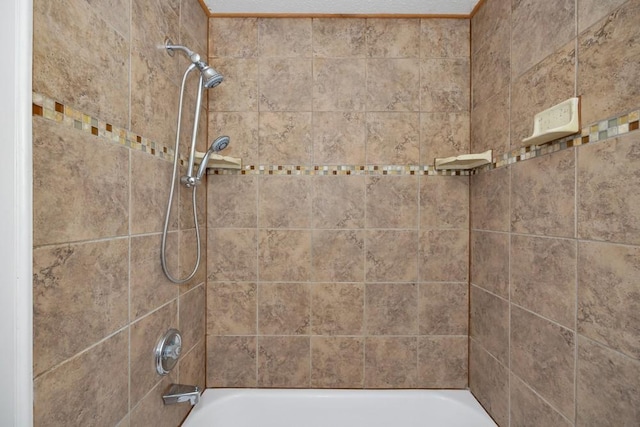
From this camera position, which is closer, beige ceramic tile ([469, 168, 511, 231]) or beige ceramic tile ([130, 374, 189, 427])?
beige ceramic tile ([130, 374, 189, 427])

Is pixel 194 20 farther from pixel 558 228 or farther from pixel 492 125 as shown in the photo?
pixel 558 228

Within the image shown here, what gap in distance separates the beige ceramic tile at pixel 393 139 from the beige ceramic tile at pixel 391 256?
406 millimetres

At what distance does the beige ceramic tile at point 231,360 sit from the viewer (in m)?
1.69

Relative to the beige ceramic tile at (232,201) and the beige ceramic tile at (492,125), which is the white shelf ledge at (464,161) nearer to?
the beige ceramic tile at (492,125)

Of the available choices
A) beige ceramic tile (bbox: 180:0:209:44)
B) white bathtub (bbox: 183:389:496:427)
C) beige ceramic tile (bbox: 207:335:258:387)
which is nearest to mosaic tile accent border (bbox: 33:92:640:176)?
beige ceramic tile (bbox: 180:0:209:44)

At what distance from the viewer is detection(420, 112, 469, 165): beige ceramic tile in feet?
5.56

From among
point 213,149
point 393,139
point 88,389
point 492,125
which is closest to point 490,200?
point 492,125

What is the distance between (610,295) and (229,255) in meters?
1.56

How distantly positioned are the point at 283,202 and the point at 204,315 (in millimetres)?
756

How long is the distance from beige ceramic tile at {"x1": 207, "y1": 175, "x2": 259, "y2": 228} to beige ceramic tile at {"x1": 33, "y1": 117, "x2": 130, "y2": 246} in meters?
0.69

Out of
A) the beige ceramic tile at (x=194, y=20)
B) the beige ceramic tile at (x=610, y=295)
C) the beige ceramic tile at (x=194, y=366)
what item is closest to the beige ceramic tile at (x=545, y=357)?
the beige ceramic tile at (x=610, y=295)

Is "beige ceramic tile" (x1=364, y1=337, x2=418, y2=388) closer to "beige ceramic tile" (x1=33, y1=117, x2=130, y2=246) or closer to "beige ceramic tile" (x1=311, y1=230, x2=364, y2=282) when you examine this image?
"beige ceramic tile" (x1=311, y1=230, x2=364, y2=282)

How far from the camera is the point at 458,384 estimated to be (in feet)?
5.57

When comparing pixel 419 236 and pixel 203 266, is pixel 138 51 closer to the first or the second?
pixel 203 266
